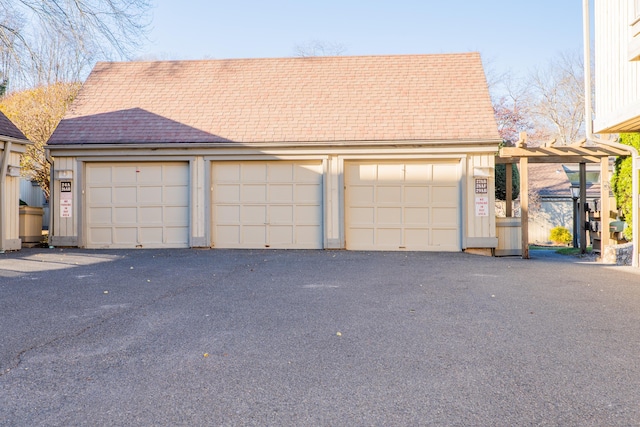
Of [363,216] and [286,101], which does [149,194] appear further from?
[363,216]

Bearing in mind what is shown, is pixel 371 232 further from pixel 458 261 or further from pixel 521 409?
pixel 521 409

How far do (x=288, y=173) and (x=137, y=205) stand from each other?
377 centimetres

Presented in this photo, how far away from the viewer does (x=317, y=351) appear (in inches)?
158

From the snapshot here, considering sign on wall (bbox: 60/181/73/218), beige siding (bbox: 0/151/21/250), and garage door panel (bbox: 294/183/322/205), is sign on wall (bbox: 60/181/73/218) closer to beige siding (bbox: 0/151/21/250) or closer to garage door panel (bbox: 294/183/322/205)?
beige siding (bbox: 0/151/21/250)

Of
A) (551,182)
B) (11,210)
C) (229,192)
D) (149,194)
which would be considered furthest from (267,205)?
(551,182)

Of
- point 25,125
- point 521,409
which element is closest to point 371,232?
point 521,409

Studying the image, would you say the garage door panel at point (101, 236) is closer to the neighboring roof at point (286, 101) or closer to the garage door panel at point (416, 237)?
the neighboring roof at point (286, 101)

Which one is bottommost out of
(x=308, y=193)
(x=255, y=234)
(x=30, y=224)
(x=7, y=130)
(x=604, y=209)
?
(x=255, y=234)

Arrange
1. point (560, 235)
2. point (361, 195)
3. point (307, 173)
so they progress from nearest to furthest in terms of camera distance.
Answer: point (361, 195), point (307, 173), point (560, 235)

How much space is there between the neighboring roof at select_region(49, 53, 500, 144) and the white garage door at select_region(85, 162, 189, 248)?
79cm

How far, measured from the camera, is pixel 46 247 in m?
13.8

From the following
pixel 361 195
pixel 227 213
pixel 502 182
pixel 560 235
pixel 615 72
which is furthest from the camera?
pixel 560 235

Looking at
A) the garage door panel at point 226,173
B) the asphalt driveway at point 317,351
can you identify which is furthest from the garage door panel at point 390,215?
the asphalt driveway at point 317,351

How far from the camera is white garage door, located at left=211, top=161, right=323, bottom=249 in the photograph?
523 inches
